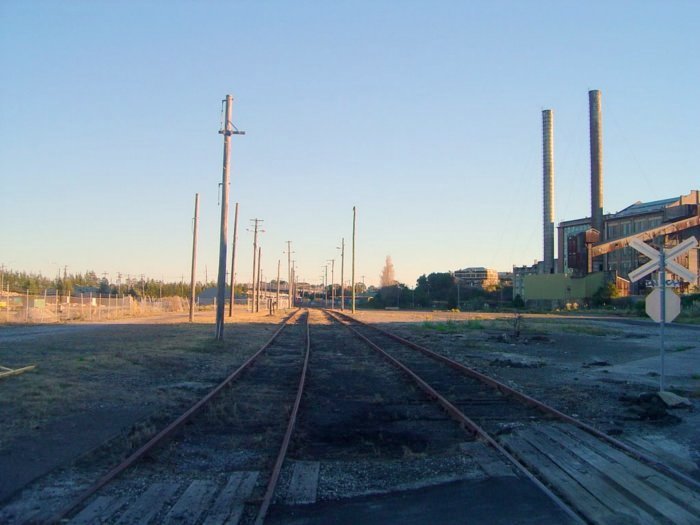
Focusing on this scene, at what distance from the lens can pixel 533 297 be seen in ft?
310

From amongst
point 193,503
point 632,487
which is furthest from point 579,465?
point 193,503

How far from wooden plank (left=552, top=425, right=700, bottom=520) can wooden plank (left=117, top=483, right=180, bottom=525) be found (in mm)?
5073

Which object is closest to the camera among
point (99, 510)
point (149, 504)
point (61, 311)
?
point (99, 510)

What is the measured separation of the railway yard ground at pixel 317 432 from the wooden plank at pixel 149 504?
0.04m

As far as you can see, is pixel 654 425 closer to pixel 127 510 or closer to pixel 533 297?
pixel 127 510

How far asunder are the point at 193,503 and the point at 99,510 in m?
0.87

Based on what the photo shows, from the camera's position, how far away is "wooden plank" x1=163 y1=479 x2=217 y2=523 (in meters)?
5.88

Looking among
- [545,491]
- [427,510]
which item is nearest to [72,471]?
[427,510]

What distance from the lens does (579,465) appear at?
768cm

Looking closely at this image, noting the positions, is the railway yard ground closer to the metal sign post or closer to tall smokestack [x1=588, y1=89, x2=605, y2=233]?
the metal sign post

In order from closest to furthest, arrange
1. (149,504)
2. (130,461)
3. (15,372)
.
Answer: (149,504) → (130,461) → (15,372)

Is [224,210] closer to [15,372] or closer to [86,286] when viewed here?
[15,372]

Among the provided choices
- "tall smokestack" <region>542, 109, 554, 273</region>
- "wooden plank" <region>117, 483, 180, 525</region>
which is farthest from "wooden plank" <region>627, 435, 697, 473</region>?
"tall smokestack" <region>542, 109, 554, 273</region>

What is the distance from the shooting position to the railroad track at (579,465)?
240 inches
